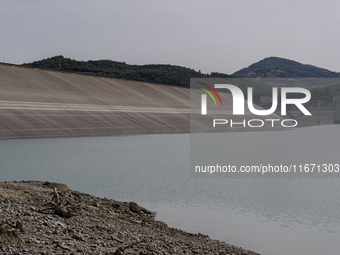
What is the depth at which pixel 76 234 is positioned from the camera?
21.9 ft

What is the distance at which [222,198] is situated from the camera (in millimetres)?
12086

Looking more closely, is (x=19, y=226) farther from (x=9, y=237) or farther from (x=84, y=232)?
(x=84, y=232)

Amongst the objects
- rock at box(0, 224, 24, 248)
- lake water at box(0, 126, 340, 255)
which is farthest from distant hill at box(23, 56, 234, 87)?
rock at box(0, 224, 24, 248)

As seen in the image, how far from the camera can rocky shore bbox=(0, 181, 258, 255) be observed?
5.95 m

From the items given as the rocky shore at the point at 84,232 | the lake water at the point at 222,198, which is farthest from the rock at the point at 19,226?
the lake water at the point at 222,198

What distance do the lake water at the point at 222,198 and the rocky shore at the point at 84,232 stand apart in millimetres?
767

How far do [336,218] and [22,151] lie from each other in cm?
2170

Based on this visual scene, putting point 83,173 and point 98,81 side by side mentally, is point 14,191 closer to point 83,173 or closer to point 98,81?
point 83,173

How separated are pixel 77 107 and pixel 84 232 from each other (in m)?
47.1

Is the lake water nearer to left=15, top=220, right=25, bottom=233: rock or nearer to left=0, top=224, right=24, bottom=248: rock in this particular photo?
left=15, top=220, right=25, bottom=233: rock

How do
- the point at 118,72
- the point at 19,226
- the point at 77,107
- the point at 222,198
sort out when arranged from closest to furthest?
the point at 19,226 → the point at 222,198 → the point at 77,107 → the point at 118,72

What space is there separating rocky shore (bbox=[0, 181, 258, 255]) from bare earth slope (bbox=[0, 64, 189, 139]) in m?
30.4

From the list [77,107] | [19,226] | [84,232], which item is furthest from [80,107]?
[19,226]

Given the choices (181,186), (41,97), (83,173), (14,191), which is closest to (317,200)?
(181,186)
